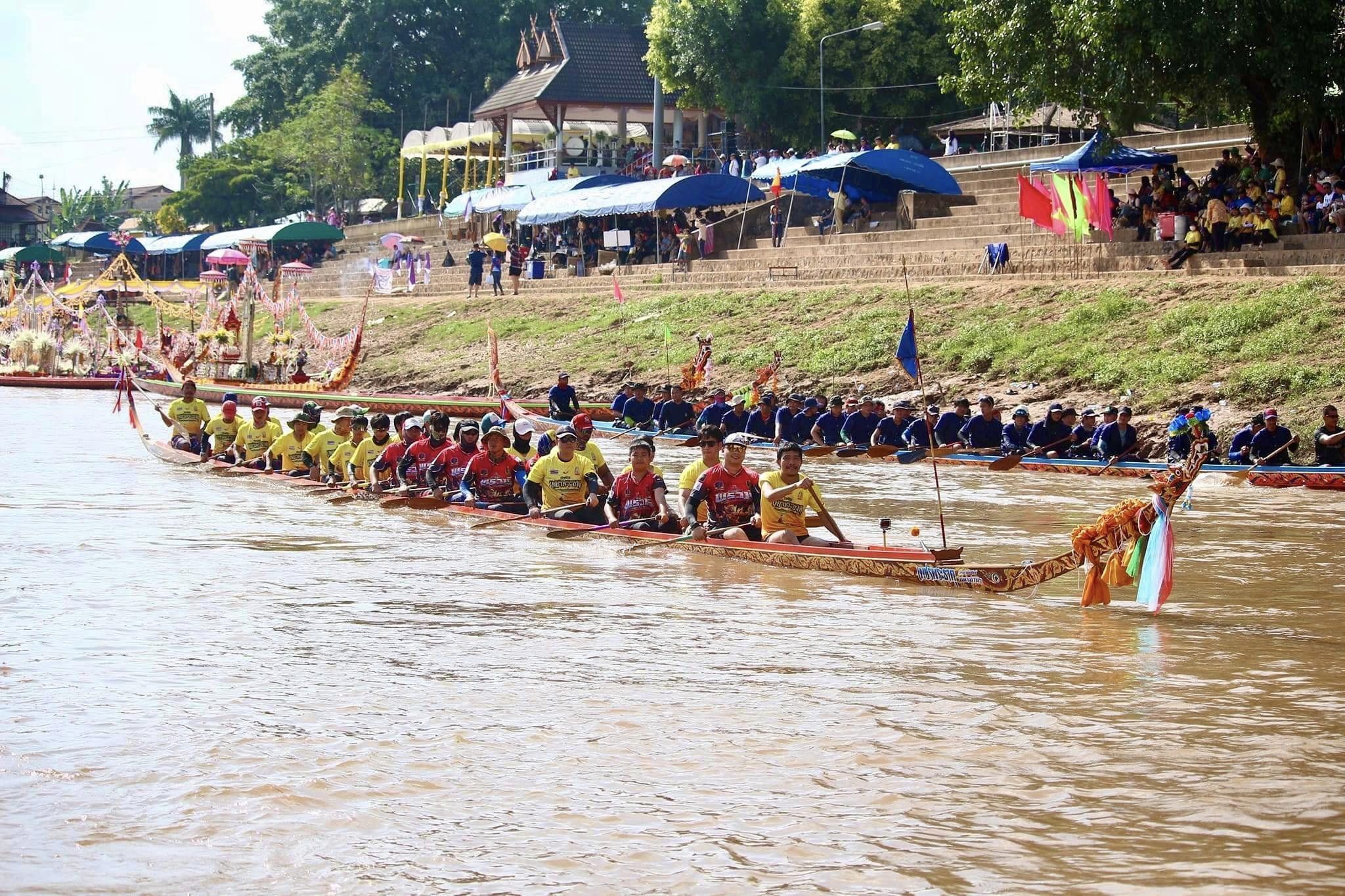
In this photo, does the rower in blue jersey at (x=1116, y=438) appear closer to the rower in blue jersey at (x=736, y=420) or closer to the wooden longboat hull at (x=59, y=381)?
the rower in blue jersey at (x=736, y=420)

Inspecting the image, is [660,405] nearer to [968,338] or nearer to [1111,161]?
[968,338]

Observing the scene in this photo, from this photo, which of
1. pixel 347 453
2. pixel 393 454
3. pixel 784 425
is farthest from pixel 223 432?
pixel 784 425

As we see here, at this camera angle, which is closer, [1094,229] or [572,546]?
[572,546]

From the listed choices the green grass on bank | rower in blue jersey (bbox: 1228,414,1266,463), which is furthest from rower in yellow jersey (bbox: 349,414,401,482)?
the green grass on bank

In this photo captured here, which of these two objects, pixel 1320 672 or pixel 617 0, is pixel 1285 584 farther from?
pixel 617 0

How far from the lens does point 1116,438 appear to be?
20.8 m

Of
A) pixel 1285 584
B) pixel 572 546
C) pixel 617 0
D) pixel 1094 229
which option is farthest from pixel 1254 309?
pixel 617 0

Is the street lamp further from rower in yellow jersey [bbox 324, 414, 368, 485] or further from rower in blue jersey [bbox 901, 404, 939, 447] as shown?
rower in yellow jersey [bbox 324, 414, 368, 485]

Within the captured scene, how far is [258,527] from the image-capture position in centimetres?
1703

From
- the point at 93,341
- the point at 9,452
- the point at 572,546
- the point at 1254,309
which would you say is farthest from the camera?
the point at 93,341

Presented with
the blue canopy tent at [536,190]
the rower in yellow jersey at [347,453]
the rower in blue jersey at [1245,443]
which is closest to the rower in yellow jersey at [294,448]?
the rower in yellow jersey at [347,453]

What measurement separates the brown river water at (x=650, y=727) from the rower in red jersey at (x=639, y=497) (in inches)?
15.7

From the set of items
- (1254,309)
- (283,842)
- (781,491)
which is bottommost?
(283,842)

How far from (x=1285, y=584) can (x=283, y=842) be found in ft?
29.7
